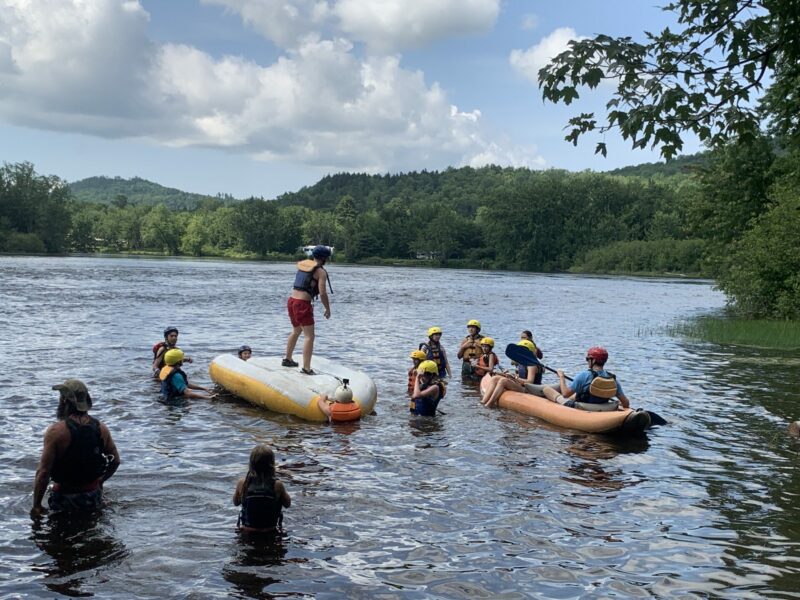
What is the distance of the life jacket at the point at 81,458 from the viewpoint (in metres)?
6.76

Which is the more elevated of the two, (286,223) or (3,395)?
(286,223)

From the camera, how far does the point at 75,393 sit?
21.9 feet

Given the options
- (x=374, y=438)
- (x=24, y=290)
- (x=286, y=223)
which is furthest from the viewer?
(x=286, y=223)

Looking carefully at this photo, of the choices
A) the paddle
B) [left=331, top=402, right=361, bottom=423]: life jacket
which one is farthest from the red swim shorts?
the paddle

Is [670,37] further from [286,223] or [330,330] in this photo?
[286,223]

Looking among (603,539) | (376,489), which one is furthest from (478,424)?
(603,539)

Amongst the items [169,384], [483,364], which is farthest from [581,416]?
[169,384]

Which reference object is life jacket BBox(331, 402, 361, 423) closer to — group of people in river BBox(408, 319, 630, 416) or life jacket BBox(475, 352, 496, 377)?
group of people in river BBox(408, 319, 630, 416)

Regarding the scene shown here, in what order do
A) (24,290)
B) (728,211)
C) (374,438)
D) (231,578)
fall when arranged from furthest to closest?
1. (24,290)
2. (728,211)
3. (374,438)
4. (231,578)

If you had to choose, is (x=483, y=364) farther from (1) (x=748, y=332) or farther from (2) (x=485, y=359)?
(1) (x=748, y=332)

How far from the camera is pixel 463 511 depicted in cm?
794

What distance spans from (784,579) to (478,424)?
21.3ft

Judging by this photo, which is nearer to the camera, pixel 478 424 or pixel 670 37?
pixel 670 37

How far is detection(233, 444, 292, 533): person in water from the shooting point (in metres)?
6.78
